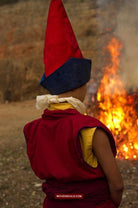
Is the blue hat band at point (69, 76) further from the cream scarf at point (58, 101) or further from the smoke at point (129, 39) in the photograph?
the smoke at point (129, 39)

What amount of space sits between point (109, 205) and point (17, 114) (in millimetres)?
10775

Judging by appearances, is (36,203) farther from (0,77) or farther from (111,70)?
(0,77)

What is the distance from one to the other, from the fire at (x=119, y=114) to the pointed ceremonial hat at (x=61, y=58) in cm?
378

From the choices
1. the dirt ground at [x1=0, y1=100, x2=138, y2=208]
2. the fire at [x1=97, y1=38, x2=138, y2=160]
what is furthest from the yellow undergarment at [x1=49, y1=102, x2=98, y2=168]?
the fire at [x1=97, y1=38, x2=138, y2=160]

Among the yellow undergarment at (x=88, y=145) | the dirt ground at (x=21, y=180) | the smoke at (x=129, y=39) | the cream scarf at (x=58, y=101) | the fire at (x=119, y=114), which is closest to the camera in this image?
the yellow undergarment at (x=88, y=145)

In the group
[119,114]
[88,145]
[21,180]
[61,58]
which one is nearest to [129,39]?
[119,114]

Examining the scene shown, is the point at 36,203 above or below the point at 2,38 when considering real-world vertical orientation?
above

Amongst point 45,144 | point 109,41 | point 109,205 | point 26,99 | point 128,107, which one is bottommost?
point 26,99

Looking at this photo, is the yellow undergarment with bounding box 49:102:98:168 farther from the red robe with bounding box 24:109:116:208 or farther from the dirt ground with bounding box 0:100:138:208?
the dirt ground with bounding box 0:100:138:208

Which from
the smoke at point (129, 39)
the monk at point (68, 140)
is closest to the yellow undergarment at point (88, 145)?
the monk at point (68, 140)

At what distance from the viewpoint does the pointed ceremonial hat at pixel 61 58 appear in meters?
1.67

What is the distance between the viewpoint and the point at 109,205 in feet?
5.32

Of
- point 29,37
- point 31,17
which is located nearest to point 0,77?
point 29,37

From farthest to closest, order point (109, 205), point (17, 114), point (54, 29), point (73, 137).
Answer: point (17, 114), point (54, 29), point (109, 205), point (73, 137)
